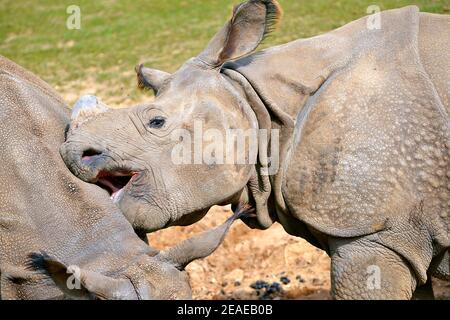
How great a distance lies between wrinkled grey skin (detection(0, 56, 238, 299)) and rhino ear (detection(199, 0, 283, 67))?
45.3 inches

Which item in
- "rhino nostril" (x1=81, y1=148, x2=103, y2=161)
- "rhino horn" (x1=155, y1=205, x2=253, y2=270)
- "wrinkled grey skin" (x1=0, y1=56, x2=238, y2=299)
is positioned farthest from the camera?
"rhino nostril" (x1=81, y1=148, x2=103, y2=161)

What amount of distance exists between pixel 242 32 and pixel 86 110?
1159 mm

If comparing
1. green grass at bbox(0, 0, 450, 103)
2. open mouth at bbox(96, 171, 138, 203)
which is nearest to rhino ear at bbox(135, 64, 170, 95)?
open mouth at bbox(96, 171, 138, 203)

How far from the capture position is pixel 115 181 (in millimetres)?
5902

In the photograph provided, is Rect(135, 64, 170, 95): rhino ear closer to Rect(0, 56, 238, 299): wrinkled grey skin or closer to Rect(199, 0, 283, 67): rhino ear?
Rect(199, 0, 283, 67): rhino ear

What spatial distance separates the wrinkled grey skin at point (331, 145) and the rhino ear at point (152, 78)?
91 millimetres

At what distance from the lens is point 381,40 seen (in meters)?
6.04

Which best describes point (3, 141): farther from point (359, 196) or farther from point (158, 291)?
point (359, 196)

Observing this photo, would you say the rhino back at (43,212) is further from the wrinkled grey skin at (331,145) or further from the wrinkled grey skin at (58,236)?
the wrinkled grey skin at (331,145)

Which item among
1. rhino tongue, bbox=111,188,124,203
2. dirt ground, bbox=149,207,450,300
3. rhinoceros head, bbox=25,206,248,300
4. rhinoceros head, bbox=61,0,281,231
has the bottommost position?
dirt ground, bbox=149,207,450,300

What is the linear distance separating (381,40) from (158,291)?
237cm

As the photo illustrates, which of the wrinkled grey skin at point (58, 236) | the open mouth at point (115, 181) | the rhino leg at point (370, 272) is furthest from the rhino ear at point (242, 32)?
the rhino leg at point (370, 272)

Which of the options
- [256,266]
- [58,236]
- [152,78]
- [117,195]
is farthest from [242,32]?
[256,266]

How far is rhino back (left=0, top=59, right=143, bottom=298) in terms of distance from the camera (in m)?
5.09
